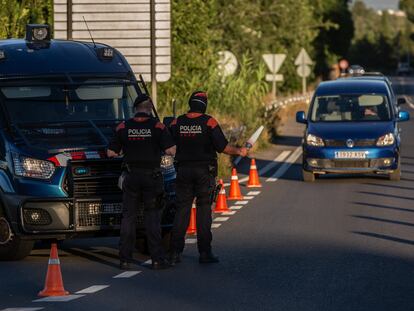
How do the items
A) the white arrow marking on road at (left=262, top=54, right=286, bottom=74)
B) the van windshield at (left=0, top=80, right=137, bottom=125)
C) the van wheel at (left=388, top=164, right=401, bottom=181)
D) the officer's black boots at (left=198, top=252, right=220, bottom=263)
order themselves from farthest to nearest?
the white arrow marking on road at (left=262, top=54, right=286, bottom=74)
the van wheel at (left=388, top=164, right=401, bottom=181)
the van windshield at (left=0, top=80, right=137, bottom=125)
the officer's black boots at (left=198, top=252, right=220, bottom=263)

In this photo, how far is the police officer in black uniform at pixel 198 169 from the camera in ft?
46.1

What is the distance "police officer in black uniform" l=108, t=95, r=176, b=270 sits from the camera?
44.7 feet

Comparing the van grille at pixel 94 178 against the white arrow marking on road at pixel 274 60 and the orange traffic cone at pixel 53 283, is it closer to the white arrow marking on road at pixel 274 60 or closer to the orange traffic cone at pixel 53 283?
the orange traffic cone at pixel 53 283

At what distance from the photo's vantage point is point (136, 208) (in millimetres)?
13766

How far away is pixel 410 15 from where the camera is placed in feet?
546

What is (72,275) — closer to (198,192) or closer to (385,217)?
(198,192)

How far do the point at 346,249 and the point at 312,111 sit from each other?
1079 centimetres

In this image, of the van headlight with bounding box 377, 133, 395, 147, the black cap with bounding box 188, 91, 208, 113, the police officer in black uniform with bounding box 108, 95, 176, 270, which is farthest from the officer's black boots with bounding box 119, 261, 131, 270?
the van headlight with bounding box 377, 133, 395, 147

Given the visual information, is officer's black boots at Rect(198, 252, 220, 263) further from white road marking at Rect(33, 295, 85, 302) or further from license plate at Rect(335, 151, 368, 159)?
license plate at Rect(335, 151, 368, 159)

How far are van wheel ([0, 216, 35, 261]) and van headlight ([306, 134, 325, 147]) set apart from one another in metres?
10.8

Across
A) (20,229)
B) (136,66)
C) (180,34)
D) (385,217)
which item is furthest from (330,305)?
(180,34)

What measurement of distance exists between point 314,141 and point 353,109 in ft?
3.98

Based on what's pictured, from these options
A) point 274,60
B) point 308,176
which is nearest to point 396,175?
point 308,176

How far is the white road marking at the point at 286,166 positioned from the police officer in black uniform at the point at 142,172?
11.4 m
